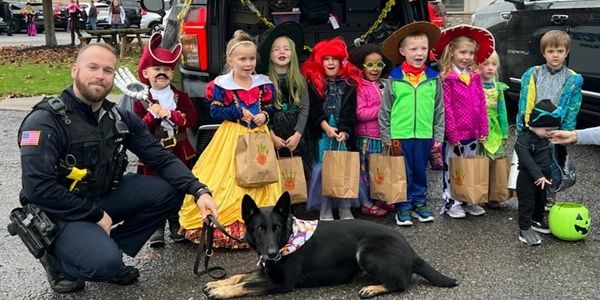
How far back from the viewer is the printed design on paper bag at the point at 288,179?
4691 mm

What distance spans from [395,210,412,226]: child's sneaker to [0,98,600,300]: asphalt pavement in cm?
6

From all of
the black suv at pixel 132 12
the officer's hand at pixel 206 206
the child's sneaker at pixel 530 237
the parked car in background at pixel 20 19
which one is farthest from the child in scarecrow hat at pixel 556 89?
the parked car in background at pixel 20 19

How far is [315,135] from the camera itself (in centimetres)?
502

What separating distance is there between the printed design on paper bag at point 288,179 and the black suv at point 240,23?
2.19 feet

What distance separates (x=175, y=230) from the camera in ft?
14.9

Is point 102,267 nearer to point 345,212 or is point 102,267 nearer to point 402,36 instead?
point 345,212

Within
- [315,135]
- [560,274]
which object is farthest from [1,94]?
[560,274]

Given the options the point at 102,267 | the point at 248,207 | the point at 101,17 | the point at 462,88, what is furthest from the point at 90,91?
the point at 101,17

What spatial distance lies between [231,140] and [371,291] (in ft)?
4.89

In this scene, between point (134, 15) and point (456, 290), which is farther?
point (134, 15)

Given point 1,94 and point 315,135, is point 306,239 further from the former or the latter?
point 1,94

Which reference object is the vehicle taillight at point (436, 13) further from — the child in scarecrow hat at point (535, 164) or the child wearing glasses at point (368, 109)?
the child in scarecrow hat at point (535, 164)

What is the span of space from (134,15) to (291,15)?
25.5 m

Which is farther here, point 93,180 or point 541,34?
point 541,34
